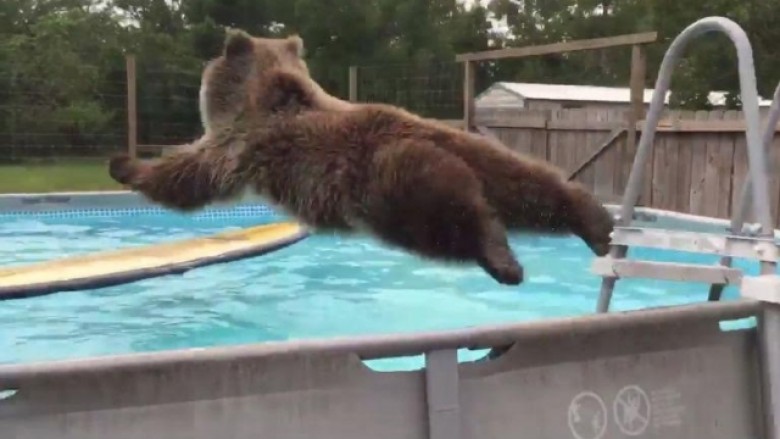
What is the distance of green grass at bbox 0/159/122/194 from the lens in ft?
37.3

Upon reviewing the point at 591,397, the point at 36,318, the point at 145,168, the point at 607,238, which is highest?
the point at 145,168

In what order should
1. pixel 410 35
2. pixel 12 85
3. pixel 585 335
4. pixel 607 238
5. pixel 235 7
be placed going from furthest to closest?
pixel 410 35, pixel 235 7, pixel 12 85, pixel 607 238, pixel 585 335

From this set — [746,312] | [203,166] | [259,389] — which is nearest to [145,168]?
[203,166]

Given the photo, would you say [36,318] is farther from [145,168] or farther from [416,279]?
[145,168]

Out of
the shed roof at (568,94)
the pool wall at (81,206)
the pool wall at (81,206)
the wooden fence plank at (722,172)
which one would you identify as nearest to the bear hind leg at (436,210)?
the wooden fence plank at (722,172)

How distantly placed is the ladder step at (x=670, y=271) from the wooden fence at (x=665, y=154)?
5.23 meters

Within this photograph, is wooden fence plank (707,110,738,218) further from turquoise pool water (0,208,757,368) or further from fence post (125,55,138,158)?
fence post (125,55,138,158)

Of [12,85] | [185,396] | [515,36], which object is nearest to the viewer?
[185,396]

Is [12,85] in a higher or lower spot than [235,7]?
lower

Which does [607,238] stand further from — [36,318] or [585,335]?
[36,318]

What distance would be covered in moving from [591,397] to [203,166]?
120 cm

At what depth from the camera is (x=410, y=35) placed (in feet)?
65.1

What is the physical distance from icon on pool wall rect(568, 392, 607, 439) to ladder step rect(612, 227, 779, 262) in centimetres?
50

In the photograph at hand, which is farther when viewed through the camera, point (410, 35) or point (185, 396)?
point (410, 35)
